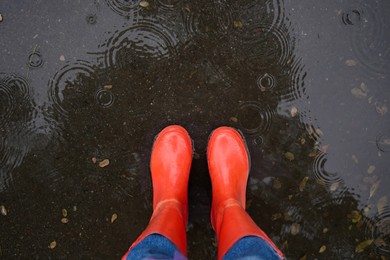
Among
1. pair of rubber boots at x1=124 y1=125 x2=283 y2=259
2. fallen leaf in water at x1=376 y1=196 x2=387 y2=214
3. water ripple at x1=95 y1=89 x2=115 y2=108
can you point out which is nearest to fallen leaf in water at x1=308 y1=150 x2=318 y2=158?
pair of rubber boots at x1=124 y1=125 x2=283 y2=259

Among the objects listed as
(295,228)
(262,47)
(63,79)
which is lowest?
(295,228)

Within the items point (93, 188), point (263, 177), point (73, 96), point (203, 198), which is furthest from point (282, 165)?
point (73, 96)

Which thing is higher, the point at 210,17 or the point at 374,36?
the point at 210,17

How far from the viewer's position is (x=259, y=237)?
5.78ft

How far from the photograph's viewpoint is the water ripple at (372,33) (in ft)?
7.70

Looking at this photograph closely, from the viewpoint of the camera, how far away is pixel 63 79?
2.40 m

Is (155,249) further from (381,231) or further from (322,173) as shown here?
(381,231)

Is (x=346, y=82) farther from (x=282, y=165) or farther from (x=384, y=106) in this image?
(x=282, y=165)

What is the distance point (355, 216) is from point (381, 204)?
0.60ft

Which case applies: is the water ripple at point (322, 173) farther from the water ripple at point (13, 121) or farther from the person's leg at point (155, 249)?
the water ripple at point (13, 121)

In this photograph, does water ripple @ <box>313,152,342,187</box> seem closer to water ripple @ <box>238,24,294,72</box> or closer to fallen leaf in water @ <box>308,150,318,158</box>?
fallen leaf in water @ <box>308,150,318,158</box>

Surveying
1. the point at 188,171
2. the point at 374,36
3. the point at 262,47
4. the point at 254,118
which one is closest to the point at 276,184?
the point at 254,118

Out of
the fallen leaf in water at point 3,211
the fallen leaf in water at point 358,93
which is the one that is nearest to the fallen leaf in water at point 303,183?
the fallen leaf in water at point 358,93

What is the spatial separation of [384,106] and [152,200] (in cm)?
159
